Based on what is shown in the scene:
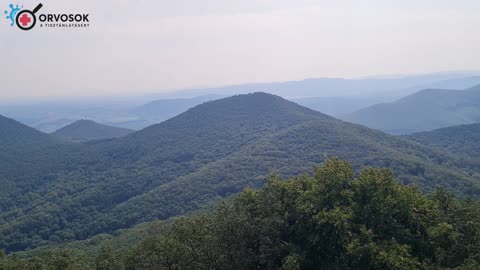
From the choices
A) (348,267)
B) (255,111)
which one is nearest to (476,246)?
(348,267)

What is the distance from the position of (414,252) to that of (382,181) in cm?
335

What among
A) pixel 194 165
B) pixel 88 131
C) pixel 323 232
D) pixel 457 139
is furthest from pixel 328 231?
pixel 88 131

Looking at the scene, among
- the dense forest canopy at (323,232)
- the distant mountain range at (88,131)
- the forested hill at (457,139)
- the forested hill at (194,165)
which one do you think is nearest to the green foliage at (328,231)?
the dense forest canopy at (323,232)

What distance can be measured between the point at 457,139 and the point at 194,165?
246 ft

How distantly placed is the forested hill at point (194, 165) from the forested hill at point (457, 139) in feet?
66.3

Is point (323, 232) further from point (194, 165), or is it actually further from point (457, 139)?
point (457, 139)

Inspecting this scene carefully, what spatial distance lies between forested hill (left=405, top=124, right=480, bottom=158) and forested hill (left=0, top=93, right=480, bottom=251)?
20204 mm

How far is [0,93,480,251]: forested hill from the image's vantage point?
211ft

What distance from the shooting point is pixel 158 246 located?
18016mm

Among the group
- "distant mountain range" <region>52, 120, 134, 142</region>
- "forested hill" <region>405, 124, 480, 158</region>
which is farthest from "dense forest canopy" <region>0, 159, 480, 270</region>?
"distant mountain range" <region>52, 120, 134, 142</region>

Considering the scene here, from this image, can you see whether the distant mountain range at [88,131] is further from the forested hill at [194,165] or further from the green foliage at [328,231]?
the green foliage at [328,231]

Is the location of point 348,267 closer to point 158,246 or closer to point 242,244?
point 242,244

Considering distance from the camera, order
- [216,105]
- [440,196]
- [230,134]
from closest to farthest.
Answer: [440,196]
[230,134]
[216,105]

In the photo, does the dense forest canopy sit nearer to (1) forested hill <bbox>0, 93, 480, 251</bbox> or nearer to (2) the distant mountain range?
(1) forested hill <bbox>0, 93, 480, 251</bbox>
